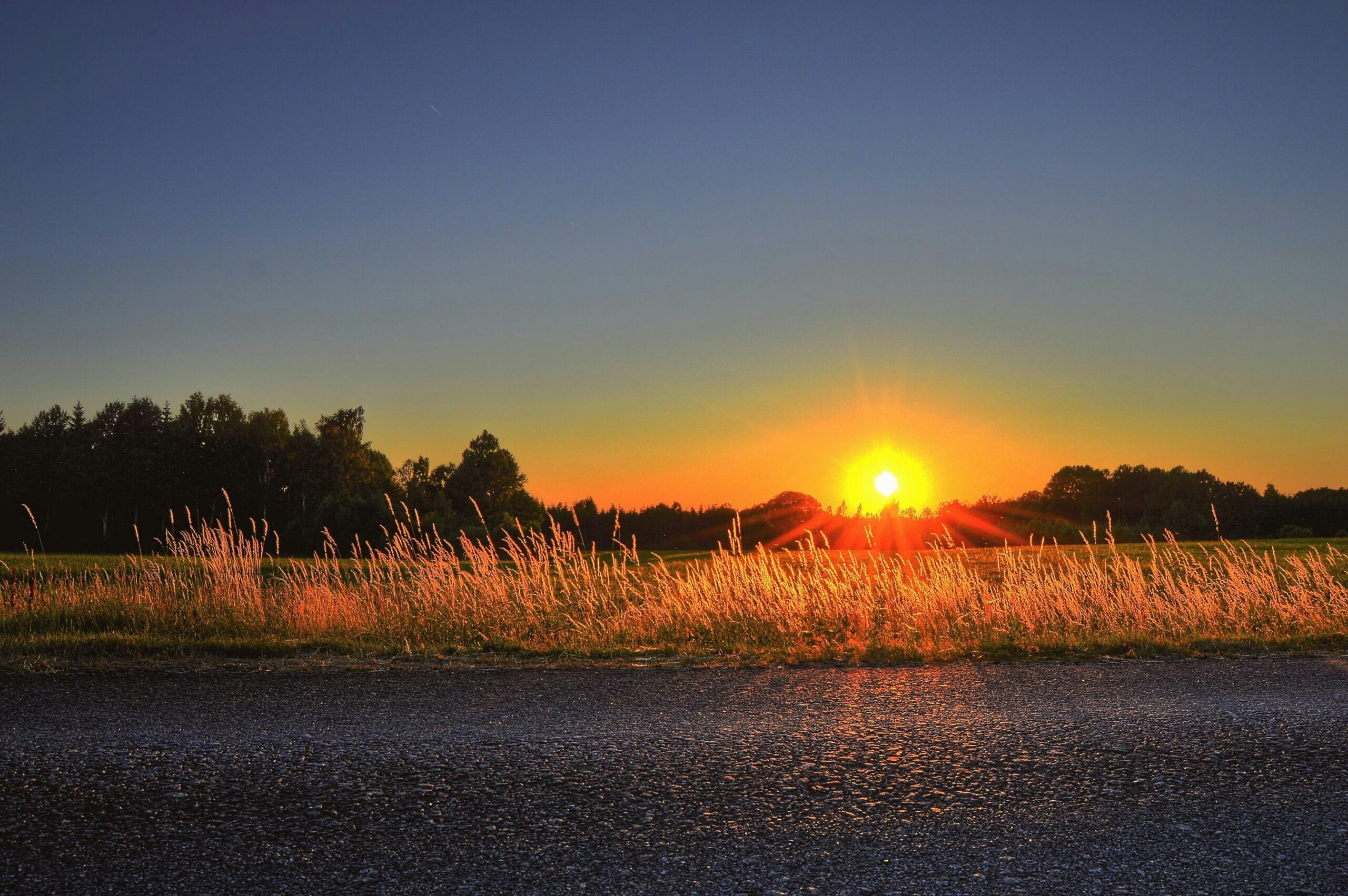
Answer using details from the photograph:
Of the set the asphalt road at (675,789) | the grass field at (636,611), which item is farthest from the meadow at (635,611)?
the asphalt road at (675,789)

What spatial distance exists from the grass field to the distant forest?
37216 millimetres

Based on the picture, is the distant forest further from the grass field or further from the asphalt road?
the asphalt road

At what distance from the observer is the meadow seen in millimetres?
8664

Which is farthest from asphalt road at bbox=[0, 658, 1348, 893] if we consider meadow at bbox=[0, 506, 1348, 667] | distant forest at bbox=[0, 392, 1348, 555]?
distant forest at bbox=[0, 392, 1348, 555]

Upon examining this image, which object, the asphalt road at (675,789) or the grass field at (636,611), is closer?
the asphalt road at (675,789)

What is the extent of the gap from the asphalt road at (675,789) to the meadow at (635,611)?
208 cm

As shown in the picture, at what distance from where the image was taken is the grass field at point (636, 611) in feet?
28.6

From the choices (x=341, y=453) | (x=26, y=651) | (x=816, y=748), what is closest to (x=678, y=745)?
(x=816, y=748)

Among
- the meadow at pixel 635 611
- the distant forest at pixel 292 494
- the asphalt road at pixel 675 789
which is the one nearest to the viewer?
the asphalt road at pixel 675 789

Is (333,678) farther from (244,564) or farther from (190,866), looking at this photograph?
(244,564)

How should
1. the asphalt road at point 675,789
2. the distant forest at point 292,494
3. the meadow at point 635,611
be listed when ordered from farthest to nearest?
the distant forest at point 292,494
the meadow at point 635,611
the asphalt road at point 675,789

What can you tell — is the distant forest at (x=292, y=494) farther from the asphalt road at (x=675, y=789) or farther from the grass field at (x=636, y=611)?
the asphalt road at (x=675, y=789)

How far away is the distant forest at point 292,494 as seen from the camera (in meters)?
55.0

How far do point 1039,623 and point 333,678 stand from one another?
7.64 meters
